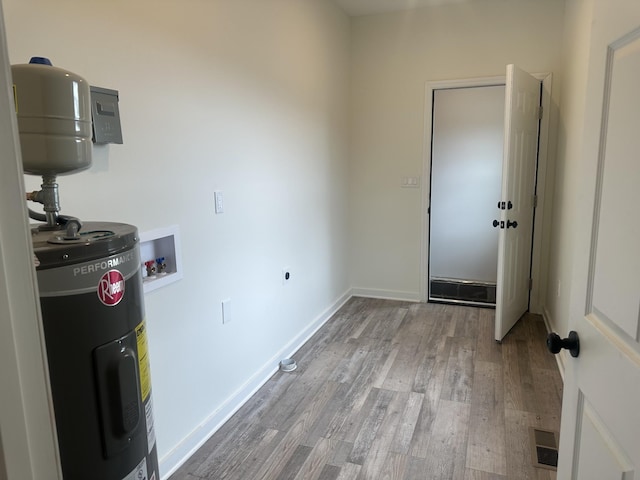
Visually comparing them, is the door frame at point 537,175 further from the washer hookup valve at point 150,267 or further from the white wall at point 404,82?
the washer hookup valve at point 150,267

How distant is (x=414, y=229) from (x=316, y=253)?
1.22 m

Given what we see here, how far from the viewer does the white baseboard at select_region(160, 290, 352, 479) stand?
6.77ft

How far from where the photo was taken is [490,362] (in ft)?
10.4

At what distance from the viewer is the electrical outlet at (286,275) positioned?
3.18 metres

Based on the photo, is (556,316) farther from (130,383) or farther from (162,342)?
(130,383)

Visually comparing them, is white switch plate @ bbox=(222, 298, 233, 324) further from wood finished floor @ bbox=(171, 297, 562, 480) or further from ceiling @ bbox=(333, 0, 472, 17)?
ceiling @ bbox=(333, 0, 472, 17)

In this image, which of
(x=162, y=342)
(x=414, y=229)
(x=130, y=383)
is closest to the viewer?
(x=130, y=383)

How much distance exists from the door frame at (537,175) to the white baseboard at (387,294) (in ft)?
0.31

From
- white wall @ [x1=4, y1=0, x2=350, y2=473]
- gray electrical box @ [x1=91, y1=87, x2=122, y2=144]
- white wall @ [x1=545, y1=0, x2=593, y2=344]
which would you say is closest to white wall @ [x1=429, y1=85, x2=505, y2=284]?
white wall @ [x1=545, y1=0, x2=593, y2=344]

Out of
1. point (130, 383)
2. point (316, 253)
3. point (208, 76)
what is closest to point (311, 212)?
point (316, 253)

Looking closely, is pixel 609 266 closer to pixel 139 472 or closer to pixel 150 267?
pixel 139 472

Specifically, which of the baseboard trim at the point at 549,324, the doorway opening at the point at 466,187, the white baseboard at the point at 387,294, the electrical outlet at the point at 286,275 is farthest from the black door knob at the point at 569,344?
the doorway opening at the point at 466,187

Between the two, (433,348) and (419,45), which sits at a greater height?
(419,45)

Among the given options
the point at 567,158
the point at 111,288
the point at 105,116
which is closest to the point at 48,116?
the point at 111,288
